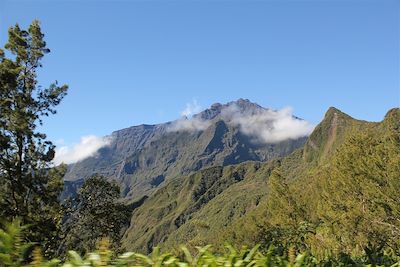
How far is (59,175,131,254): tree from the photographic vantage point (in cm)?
2911

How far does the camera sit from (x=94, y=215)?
30.2 m

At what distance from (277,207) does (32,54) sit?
42314 millimetres

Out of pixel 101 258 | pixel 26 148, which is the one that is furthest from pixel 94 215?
pixel 101 258

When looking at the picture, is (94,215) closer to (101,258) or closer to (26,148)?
(26,148)

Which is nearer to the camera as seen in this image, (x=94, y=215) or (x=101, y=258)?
(x=101, y=258)

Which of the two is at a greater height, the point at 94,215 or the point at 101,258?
the point at 94,215

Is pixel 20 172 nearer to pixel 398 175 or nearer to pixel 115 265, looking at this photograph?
pixel 115 265

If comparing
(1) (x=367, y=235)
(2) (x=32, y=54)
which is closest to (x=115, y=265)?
(2) (x=32, y=54)

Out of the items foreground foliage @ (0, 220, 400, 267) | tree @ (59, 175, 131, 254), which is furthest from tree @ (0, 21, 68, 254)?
foreground foliage @ (0, 220, 400, 267)

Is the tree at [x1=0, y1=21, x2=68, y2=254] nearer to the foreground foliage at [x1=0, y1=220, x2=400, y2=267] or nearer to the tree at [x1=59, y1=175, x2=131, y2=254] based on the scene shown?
the tree at [x1=59, y1=175, x2=131, y2=254]

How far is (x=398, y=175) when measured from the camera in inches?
1501

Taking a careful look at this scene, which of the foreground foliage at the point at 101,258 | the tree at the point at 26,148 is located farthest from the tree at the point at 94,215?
the foreground foliage at the point at 101,258

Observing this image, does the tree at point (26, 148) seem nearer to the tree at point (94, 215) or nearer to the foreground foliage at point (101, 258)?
the tree at point (94, 215)

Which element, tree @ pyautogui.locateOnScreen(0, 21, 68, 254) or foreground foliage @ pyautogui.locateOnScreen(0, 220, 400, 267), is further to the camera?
tree @ pyautogui.locateOnScreen(0, 21, 68, 254)
